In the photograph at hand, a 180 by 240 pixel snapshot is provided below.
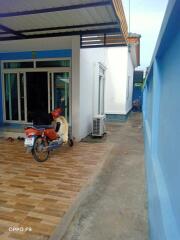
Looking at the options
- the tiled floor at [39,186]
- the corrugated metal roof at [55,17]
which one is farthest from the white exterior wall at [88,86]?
the tiled floor at [39,186]

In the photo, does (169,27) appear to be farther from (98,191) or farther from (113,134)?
(113,134)

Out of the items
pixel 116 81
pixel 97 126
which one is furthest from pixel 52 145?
pixel 116 81

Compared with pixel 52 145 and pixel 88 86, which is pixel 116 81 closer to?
pixel 88 86

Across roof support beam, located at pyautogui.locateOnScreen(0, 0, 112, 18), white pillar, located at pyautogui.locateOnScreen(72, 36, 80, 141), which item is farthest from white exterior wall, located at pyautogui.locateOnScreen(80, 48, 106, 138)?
roof support beam, located at pyautogui.locateOnScreen(0, 0, 112, 18)

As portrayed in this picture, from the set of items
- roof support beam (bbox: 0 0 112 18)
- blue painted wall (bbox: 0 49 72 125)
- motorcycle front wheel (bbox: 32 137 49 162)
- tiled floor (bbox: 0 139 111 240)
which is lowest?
tiled floor (bbox: 0 139 111 240)

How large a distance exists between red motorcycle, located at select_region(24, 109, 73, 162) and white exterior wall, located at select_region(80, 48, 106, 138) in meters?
1.67

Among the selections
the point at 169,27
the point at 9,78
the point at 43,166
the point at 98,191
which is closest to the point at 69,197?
the point at 98,191

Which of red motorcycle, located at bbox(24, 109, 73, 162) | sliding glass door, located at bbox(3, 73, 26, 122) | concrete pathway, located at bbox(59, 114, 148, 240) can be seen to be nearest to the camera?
concrete pathway, located at bbox(59, 114, 148, 240)

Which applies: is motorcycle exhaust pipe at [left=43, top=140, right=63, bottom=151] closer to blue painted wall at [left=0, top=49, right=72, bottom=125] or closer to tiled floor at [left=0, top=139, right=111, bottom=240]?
tiled floor at [left=0, top=139, right=111, bottom=240]

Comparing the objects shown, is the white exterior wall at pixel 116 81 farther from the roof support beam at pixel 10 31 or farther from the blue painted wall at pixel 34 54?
the roof support beam at pixel 10 31

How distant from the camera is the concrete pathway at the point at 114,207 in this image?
2369 millimetres

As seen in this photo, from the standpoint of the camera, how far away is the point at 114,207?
2.90m

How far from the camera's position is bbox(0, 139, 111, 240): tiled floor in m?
2.49

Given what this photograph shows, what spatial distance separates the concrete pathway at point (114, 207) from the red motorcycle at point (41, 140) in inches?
52.1
